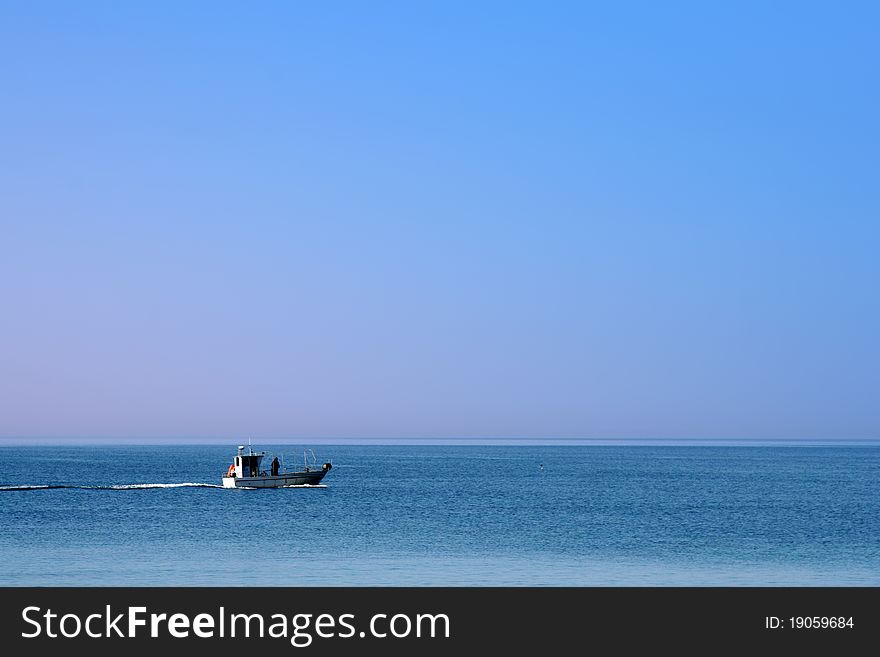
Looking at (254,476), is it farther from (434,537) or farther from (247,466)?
(434,537)

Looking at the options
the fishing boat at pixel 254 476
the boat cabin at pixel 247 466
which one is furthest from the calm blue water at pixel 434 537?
the boat cabin at pixel 247 466

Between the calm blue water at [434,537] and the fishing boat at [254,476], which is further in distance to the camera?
the fishing boat at [254,476]

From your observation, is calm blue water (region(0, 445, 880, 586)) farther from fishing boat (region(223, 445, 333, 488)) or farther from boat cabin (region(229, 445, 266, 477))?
boat cabin (region(229, 445, 266, 477))

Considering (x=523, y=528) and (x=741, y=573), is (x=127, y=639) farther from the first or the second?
(x=523, y=528)

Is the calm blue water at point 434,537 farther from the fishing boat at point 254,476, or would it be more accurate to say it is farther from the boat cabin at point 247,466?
the boat cabin at point 247,466

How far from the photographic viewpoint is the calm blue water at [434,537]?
173 feet

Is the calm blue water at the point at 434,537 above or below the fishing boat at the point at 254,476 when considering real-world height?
below

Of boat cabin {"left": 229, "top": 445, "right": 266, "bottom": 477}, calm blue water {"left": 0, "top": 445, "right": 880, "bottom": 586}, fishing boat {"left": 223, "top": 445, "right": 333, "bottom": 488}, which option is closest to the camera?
calm blue water {"left": 0, "top": 445, "right": 880, "bottom": 586}

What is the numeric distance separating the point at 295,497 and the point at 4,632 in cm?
7750

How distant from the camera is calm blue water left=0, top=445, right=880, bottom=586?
52.8 m

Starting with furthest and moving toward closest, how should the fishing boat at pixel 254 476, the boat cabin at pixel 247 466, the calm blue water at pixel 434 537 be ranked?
the boat cabin at pixel 247 466, the fishing boat at pixel 254 476, the calm blue water at pixel 434 537

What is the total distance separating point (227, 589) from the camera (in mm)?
47156

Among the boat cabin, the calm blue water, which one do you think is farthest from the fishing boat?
the calm blue water

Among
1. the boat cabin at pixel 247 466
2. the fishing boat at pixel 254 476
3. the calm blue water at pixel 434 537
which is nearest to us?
the calm blue water at pixel 434 537
